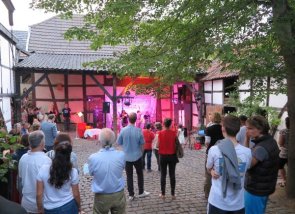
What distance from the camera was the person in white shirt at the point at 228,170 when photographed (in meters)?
2.82

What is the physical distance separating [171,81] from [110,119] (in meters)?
11.5

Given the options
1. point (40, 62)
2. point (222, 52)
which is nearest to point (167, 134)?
point (222, 52)

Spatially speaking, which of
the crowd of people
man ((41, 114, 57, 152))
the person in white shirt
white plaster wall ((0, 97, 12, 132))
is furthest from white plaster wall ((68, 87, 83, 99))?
the person in white shirt

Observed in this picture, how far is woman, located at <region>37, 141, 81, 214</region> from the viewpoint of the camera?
119 inches

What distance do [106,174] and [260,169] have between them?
1.75 meters

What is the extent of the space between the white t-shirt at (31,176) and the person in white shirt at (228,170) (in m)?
1.80

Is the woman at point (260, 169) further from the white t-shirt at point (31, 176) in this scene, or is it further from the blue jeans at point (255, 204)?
the white t-shirt at point (31, 176)

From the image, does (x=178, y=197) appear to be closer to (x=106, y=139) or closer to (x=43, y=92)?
(x=106, y=139)

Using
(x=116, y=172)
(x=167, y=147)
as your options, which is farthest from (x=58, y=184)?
(x=167, y=147)

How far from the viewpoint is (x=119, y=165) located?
11.9ft

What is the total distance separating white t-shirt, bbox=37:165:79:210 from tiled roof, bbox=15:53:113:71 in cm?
1094

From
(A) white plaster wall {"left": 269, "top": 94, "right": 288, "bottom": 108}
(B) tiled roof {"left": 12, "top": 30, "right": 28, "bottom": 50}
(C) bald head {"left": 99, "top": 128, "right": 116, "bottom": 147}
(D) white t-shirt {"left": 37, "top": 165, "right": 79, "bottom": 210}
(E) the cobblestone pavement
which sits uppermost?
(B) tiled roof {"left": 12, "top": 30, "right": 28, "bottom": 50}

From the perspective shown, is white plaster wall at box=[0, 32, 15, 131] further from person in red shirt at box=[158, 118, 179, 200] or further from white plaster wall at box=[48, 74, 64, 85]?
person in red shirt at box=[158, 118, 179, 200]

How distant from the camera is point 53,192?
3072 millimetres
